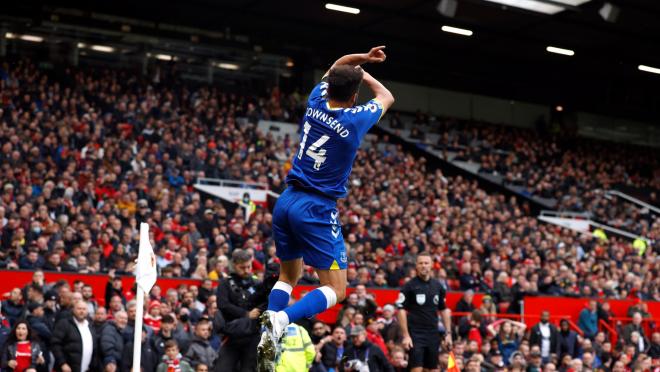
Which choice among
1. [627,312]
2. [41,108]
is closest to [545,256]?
[627,312]

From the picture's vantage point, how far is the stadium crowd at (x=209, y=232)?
1311 cm

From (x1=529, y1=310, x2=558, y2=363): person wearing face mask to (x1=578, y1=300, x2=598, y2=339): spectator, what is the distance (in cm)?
245

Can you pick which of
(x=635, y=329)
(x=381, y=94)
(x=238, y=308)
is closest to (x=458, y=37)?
(x=635, y=329)

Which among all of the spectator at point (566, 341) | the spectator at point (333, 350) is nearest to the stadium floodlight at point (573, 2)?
the spectator at point (566, 341)

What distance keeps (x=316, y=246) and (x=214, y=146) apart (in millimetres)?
20980

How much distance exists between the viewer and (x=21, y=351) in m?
11.7

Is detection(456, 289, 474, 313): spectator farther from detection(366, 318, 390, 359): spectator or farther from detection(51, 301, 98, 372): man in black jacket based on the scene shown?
detection(51, 301, 98, 372): man in black jacket

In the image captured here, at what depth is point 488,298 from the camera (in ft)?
61.2

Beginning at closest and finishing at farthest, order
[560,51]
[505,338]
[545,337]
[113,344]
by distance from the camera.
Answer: [113,344]
[505,338]
[545,337]
[560,51]

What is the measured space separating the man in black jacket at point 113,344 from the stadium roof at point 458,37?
63.5ft

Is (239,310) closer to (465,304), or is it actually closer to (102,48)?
(465,304)

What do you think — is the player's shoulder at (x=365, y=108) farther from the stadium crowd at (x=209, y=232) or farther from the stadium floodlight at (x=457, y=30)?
the stadium floodlight at (x=457, y=30)

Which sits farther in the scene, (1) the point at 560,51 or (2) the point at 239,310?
(1) the point at 560,51

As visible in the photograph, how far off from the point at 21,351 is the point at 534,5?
21749 mm
